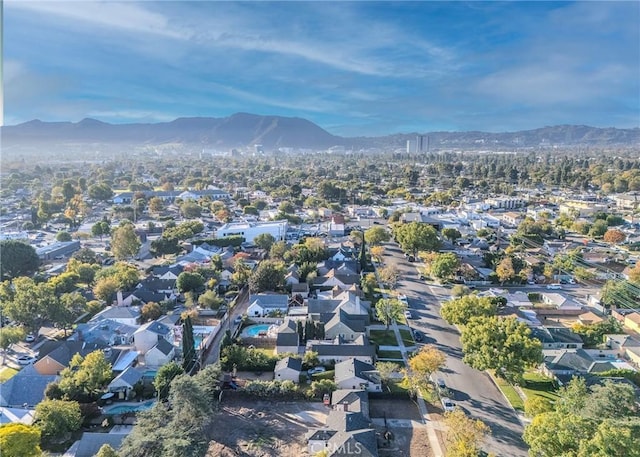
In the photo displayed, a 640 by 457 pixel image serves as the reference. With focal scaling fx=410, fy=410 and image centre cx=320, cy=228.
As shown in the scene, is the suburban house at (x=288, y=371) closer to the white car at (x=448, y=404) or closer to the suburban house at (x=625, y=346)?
the white car at (x=448, y=404)

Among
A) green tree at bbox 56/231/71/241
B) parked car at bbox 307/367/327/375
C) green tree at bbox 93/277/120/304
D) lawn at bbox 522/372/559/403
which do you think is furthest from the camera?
green tree at bbox 56/231/71/241

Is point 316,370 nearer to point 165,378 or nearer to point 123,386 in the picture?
point 165,378

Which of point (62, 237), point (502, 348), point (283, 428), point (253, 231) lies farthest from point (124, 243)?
point (502, 348)

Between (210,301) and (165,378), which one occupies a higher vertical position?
(210,301)

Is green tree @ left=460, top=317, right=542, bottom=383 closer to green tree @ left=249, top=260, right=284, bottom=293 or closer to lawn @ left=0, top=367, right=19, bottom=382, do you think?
green tree @ left=249, top=260, right=284, bottom=293

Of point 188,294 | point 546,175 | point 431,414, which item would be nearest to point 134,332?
point 188,294

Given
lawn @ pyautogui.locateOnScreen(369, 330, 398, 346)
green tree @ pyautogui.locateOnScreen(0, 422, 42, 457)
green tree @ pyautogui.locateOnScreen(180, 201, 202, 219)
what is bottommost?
lawn @ pyautogui.locateOnScreen(369, 330, 398, 346)

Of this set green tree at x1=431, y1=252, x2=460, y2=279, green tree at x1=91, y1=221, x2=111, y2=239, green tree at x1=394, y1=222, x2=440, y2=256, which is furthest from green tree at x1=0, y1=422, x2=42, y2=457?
green tree at x1=91, y1=221, x2=111, y2=239
